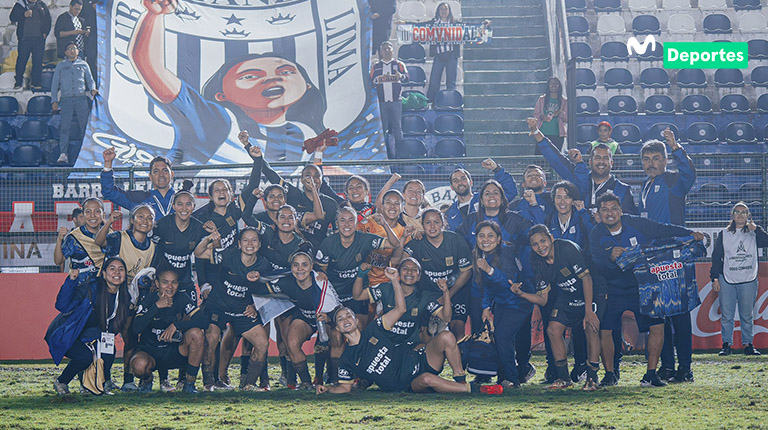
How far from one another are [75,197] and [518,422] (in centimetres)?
691

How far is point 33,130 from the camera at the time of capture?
1428 centimetres

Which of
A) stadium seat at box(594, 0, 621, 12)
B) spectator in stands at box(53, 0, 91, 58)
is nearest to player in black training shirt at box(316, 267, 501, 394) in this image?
spectator in stands at box(53, 0, 91, 58)

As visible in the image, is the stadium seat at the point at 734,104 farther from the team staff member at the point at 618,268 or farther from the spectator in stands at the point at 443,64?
the team staff member at the point at 618,268

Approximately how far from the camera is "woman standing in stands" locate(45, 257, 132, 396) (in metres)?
7.23

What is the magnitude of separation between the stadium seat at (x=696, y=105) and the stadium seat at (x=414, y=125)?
17.3 ft

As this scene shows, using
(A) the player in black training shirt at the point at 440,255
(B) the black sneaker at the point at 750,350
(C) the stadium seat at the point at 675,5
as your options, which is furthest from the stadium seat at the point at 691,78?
(A) the player in black training shirt at the point at 440,255

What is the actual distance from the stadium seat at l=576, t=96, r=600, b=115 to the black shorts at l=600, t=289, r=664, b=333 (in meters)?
8.48

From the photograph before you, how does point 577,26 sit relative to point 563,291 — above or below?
above

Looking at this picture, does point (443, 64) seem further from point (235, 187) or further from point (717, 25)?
point (717, 25)

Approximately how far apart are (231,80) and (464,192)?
6.94 m

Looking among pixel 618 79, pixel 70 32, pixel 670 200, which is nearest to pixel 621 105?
pixel 618 79

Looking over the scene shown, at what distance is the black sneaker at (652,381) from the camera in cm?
738

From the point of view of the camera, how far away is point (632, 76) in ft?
53.6

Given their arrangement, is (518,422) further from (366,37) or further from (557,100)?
(366,37)
